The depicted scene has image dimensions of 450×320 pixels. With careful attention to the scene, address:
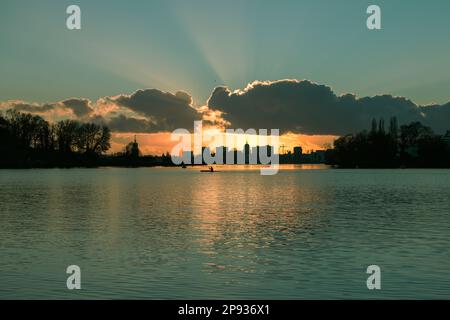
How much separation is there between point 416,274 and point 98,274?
15879 mm

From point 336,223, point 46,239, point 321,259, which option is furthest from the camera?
point 336,223

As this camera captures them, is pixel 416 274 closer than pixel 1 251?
Yes

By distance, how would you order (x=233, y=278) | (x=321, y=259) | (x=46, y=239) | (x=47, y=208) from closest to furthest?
(x=233, y=278)
(x=321, y=259)
(x=46, y=239)
(x=47, y=208)

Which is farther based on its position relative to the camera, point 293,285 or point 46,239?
point 46,239

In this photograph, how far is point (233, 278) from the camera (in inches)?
1144

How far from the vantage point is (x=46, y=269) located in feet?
103

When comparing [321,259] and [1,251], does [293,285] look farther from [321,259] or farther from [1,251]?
[1,251]
